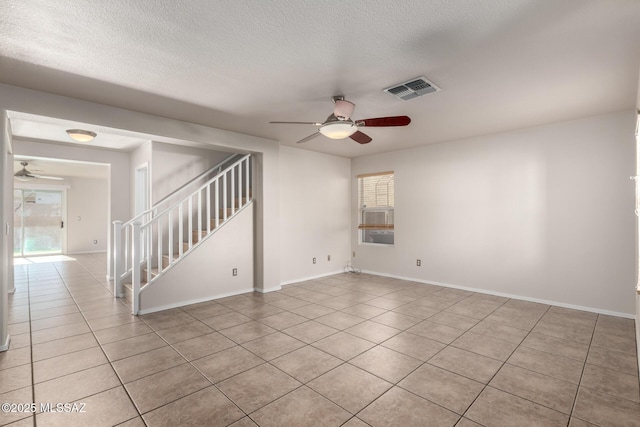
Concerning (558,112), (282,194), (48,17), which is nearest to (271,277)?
(282,194)

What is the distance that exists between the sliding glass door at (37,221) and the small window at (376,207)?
31.1 ft

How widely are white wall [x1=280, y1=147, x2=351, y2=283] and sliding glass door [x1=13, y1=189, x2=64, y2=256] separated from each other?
848 cm

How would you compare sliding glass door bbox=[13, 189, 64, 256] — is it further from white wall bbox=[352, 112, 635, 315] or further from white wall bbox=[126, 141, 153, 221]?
white wall bbox=[352, 112, 635, 315]

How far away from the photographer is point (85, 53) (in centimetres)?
235

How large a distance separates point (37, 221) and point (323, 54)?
444 inches

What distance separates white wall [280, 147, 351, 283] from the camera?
18.7ft

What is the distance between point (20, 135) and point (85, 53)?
4.08 meters

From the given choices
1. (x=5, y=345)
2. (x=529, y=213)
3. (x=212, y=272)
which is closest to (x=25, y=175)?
(x=212, y=272)

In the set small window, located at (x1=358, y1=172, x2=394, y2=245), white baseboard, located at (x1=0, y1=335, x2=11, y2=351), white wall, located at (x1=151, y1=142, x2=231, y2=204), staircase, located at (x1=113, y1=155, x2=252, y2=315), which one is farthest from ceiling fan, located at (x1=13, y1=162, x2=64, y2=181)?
small window, located at (x1=358, y1=172, x2=394, y2=245)

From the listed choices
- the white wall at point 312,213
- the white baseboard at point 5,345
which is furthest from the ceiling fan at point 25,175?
the white wall at point 312,213

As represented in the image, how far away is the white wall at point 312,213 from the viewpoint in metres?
5.70

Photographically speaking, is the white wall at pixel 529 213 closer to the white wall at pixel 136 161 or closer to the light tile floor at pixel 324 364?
the light tile floor at pixel 324 364

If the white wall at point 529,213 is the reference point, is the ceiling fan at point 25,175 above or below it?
above

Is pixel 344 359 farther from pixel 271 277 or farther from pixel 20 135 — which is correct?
pixel 20 135
